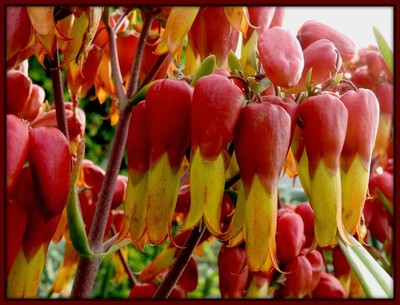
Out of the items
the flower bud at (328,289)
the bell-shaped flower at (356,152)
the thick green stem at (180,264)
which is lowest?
the flower bud at (328,289)

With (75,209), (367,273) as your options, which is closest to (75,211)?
(75,209)

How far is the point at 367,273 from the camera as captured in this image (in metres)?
0.47

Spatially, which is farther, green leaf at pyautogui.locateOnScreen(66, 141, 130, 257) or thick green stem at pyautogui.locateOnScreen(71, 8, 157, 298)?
thick green stem at pyautogui.locateOnScreen(71, 8, 157, 298)

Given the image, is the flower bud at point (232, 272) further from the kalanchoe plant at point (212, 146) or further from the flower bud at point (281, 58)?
the flower bud at point (281, 58)

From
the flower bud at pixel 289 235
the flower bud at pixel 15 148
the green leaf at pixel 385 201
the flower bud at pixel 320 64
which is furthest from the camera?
the green leaf at pixel 385 201

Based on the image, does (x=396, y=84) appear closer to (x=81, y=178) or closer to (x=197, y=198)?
(x=197, y=198)

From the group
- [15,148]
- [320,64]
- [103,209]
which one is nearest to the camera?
[15,148]

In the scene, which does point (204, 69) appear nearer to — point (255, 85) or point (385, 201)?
point (255, 85)

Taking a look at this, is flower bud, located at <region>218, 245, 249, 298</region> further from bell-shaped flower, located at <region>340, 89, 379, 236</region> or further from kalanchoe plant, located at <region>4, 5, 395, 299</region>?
bell-shaped flower, located at <region>340, 89, 379, 236</region>

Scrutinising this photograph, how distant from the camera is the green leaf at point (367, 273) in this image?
45cm

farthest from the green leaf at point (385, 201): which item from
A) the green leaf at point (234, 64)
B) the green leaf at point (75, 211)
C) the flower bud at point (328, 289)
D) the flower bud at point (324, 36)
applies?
the green leaf at point (75, 211)

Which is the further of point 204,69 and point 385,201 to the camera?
point 385,201

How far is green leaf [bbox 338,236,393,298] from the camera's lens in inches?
17.7

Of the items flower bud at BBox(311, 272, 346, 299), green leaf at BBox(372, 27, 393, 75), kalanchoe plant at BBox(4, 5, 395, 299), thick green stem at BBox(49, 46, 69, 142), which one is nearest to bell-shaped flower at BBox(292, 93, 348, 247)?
kalanchoe plant at BBox(4, 5, 395, 299)
